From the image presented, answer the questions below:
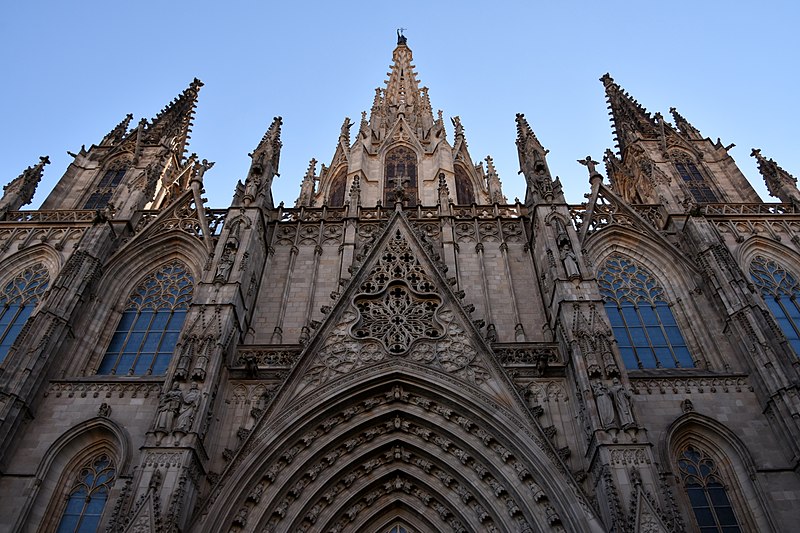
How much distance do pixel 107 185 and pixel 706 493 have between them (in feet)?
68.4

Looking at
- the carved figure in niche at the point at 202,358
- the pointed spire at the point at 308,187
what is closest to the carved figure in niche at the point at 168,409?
the carved figure in niche at the point at 202,358

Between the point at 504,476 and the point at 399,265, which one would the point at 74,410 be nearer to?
the point at 399,265

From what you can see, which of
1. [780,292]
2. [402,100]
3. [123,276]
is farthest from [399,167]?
[780,292]

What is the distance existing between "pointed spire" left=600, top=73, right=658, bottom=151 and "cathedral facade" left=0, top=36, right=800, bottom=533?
5359 millimetres

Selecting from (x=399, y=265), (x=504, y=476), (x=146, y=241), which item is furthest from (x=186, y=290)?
(x=504, y=476)

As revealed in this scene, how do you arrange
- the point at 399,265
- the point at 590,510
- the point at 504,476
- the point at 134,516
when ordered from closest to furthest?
1. the point at 134,516
2. the point at 590,510
3. the point at 504,476
4. the point at 399,265

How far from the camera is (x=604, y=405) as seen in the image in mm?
12250

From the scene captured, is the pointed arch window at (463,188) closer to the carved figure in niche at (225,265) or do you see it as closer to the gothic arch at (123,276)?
the gothic arch at (123,276)

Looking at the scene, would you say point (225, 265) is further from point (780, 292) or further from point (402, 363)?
point (780, 292)

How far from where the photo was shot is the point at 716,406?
14195 millimetres

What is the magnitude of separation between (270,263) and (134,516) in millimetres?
8858

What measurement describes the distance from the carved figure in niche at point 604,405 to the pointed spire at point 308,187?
623 inches

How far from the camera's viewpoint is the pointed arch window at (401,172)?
26.7 metres

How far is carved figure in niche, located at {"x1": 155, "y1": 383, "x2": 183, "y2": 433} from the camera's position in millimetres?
12172
